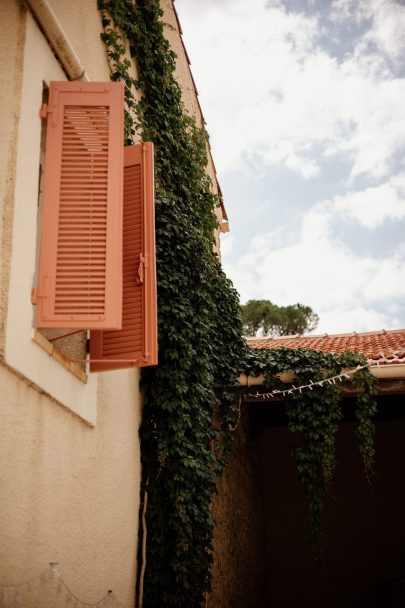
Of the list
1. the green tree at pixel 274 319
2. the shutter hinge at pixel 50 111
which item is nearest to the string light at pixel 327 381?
the shutter hinge at pixel 50 111

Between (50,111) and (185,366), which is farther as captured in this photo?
(185,366)

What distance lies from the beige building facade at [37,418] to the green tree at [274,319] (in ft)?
65.0

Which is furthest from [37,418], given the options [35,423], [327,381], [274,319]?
[274,319]

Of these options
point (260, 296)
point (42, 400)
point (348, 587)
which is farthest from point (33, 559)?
point (260, 296)

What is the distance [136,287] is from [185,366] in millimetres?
1236

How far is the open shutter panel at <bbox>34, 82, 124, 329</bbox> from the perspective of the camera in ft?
10.2

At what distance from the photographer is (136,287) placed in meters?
3.95

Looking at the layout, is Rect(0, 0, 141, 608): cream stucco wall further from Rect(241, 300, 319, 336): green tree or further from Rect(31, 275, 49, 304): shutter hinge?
Rect(241, 300, 319, 336): green tree

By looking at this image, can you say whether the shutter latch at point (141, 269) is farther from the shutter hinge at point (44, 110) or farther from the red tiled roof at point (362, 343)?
the red tiled roof at point (362, 343)

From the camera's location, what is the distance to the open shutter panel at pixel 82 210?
311cm

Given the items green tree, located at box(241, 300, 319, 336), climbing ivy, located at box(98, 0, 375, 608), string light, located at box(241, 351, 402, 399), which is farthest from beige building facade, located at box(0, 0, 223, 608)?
green tree, located at box(241, 300, 319, 336)

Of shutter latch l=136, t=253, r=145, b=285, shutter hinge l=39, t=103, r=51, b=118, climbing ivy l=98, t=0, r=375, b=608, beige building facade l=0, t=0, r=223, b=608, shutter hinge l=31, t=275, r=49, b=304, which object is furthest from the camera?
climbing ivy l=98, t=0, r=375, b=608

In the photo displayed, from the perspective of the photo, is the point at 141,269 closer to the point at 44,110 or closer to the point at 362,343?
the point at 44,110

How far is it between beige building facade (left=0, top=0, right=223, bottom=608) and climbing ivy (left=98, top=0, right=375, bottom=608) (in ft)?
1.82
